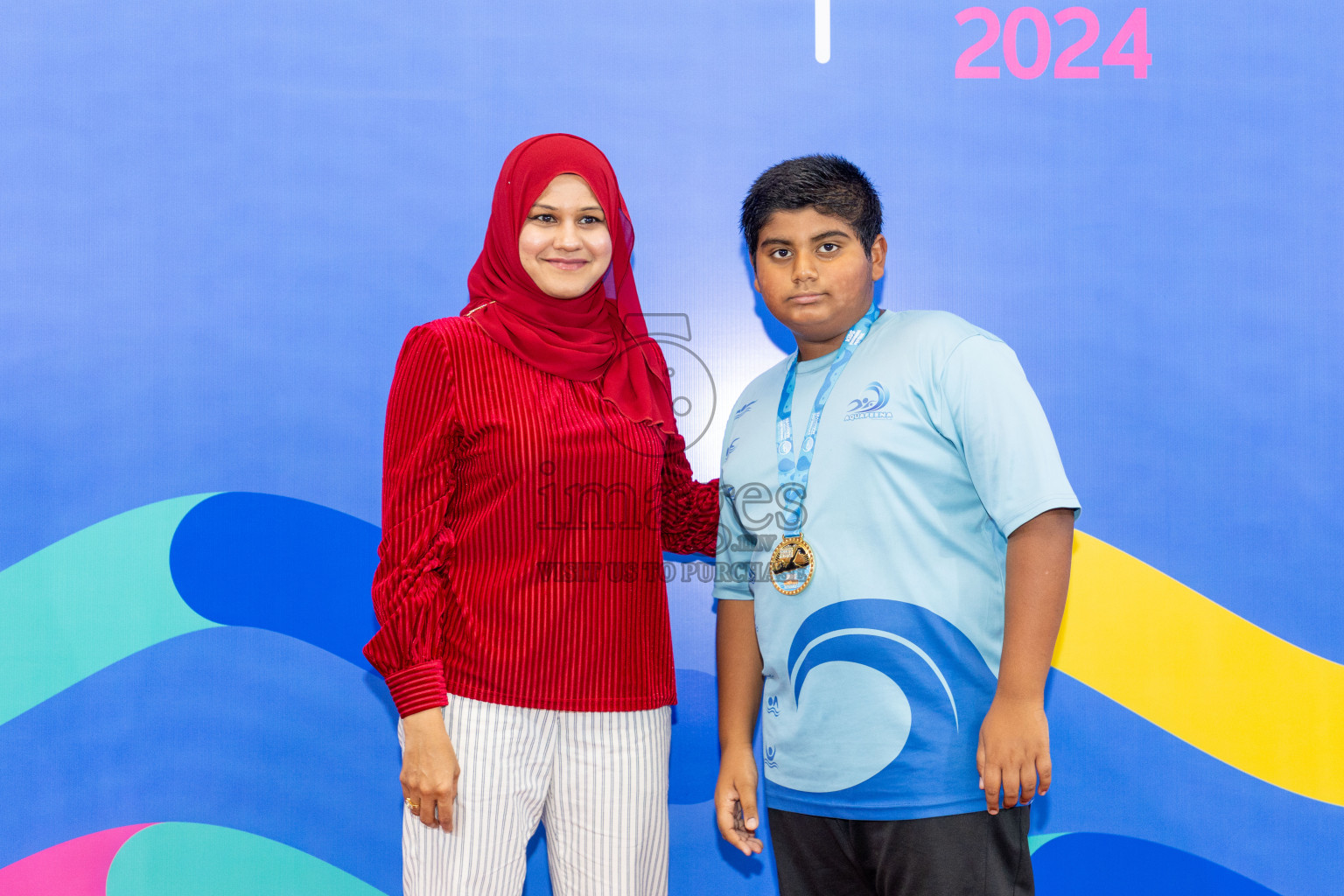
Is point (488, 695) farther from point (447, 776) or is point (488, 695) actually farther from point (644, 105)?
point (644, 105)

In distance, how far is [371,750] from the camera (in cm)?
197

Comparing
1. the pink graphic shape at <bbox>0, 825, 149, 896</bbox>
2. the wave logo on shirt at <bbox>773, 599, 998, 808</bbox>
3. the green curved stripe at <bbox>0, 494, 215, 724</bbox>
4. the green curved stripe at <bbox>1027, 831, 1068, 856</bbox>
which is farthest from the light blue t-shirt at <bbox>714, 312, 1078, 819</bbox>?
the pink graphic shape at <bbox>0, 825, 149, 896</bbox>

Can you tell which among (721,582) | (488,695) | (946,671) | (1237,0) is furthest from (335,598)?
(1237,0)

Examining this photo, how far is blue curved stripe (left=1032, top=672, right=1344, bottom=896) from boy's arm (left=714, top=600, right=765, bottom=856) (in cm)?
79

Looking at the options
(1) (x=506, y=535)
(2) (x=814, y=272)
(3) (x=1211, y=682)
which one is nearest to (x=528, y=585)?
(1) (x=506, y=535)

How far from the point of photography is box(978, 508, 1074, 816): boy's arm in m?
1.20

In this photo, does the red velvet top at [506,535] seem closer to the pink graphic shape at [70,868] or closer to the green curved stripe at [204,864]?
the green curved stripe at [204,864]

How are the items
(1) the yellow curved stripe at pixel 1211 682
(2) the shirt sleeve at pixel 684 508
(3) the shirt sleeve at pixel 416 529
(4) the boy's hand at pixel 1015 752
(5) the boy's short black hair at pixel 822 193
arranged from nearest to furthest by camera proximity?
(4) the boy's hand at pixel 1015 752
(3) the shirt sleeve at pixel 416 529
(5) the boy's short black hair at pixel 822 193
(2) the shirt sleeve at pixel 684 508
(1) the yellow curved stripe at pixel 1211 682

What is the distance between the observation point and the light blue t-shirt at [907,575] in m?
1.25

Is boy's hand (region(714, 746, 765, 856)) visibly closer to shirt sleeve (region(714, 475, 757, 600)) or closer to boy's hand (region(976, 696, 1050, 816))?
shirt sleeve (region(714, 475, 757, 600))

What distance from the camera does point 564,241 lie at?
4.71ft

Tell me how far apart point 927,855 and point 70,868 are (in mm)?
1819

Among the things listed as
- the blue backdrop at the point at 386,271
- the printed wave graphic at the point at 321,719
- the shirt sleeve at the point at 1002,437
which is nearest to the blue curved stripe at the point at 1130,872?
the printed wave graphic at the point at 321,719

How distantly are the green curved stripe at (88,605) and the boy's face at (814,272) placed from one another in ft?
4.37
